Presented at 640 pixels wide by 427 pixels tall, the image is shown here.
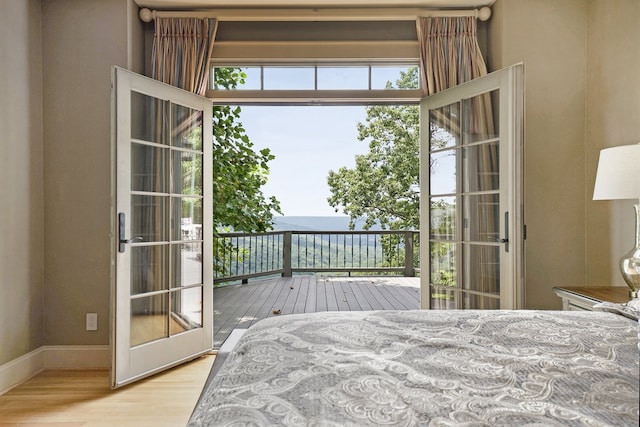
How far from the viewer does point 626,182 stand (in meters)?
2.01

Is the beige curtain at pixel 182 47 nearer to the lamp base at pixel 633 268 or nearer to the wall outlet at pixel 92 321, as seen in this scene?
the wall outlet at pixel 92 321

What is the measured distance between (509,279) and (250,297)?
376 cm

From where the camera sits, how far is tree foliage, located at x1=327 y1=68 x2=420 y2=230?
8680mm

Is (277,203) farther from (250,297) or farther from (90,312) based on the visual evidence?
(90,312)

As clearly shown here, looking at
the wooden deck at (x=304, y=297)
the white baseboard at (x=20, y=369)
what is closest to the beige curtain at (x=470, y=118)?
the wooden deck at (x=304, y=297)

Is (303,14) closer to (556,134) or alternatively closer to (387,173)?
(556,134)

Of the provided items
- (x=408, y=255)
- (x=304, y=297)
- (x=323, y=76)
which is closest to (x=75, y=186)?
(x=323, y=76)

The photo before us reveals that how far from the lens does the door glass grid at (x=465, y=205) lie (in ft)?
8.93

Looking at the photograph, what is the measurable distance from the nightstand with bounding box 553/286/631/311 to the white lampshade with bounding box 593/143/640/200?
1.69ft

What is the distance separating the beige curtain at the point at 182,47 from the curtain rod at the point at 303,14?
48 millimetres

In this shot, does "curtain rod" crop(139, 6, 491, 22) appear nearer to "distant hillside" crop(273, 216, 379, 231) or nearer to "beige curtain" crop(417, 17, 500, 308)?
"beige curtain" crop(417, 17, 500, 308)

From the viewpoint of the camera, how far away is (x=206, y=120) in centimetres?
321

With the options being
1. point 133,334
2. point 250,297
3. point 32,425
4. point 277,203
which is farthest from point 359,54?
point 250,297

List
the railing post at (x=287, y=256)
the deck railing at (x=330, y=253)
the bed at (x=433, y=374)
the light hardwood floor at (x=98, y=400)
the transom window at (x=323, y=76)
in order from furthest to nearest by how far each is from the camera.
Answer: the railing post at (x=287, y=256)
the deck railing at (x=330, y=253)
the transom window at (x=323, y=76)
the light hardwood floor at (x=98, y=400)
the bed at (x=433, y=374)
